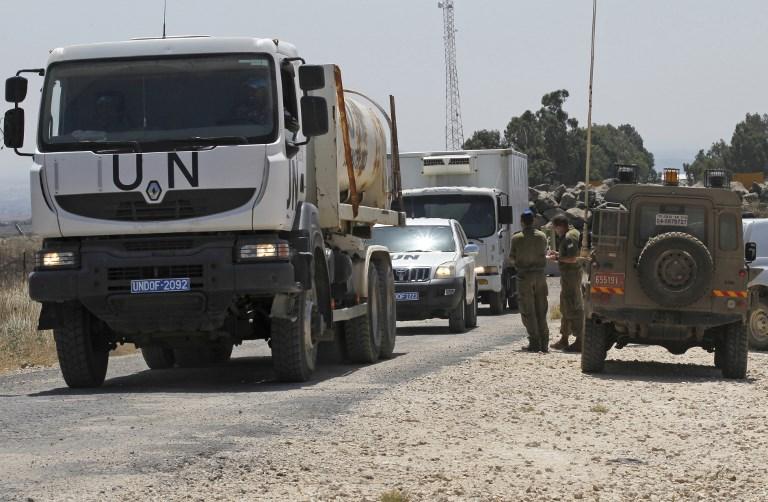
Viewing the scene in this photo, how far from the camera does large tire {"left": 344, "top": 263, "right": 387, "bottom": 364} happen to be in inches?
669

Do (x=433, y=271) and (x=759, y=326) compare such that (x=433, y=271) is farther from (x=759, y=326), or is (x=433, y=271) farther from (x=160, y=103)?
(x=160, y=103)

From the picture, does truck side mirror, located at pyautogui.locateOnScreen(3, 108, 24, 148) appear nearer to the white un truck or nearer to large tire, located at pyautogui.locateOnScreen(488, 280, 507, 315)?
the white un truck

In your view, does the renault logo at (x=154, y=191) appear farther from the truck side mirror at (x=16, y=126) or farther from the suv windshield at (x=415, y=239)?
the suv windshield at (x=415, y=239)

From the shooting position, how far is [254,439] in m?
9.91

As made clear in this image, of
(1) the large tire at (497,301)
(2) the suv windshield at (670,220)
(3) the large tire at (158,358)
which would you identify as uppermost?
(2) the suv windshield at (670,220)

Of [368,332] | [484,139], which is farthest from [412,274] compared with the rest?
[484,139]

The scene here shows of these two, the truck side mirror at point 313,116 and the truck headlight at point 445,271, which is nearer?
the truck side mirror at point 313,116

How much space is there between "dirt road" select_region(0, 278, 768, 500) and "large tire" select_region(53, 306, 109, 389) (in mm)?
238

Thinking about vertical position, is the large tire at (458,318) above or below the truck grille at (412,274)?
below

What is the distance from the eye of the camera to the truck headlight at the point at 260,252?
44.2 ft

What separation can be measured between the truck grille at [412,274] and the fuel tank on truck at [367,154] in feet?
14.4

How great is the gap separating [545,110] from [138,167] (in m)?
119

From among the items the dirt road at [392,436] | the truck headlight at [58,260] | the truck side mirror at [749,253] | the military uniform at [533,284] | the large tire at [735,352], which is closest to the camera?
the dirt road at [392,436]

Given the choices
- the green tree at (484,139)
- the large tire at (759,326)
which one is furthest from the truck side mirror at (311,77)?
the green tree at (484,139)
